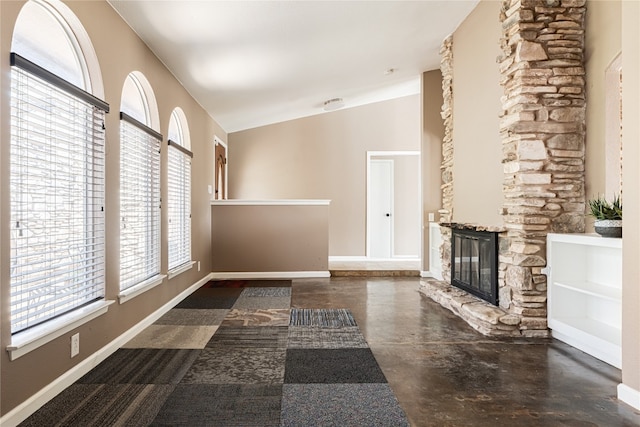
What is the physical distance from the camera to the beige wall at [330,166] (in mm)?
7637

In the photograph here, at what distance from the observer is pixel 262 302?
4496 millimetres

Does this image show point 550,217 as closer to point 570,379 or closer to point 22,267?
point 570,379

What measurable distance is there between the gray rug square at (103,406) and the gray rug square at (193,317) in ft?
4.36

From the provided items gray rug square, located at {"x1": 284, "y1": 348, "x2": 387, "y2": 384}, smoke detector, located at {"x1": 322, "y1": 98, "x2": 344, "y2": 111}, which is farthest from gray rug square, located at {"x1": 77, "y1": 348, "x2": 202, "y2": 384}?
smoke detector, located at {"x1": 322, "y1": 98, "x2": 344, "y2": 111}

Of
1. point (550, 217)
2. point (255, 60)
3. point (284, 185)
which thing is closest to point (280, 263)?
point (284, 185)

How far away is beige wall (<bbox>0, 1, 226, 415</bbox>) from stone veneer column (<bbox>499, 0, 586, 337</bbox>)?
3.14m

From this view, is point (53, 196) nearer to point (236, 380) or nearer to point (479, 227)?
point (236, 380)

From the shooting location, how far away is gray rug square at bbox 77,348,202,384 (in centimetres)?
238

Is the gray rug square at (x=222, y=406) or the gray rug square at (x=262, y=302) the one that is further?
the gray rug square at (x=262, y=302)

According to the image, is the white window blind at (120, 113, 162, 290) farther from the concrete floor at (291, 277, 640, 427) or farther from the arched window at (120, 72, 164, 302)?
the concrete floor at (291, 277, 640, 427)

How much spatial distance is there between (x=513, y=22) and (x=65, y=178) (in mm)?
3560

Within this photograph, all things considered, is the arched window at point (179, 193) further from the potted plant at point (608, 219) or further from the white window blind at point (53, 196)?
the potted plant at point (608, 219)

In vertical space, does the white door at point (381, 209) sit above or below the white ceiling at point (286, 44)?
below

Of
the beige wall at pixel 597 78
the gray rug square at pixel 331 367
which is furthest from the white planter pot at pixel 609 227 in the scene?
the gray rug square at pixel 331 367
